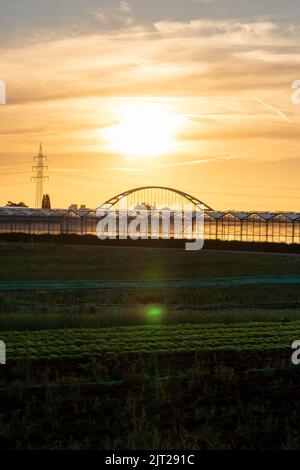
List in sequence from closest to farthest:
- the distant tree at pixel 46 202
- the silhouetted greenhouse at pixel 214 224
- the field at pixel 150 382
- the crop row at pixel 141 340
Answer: the field at pixel 150 382, the crop row at pixel 141 340, the silhouetted greenhouse at pixel 214 224, the distant tree at pixel 46 202

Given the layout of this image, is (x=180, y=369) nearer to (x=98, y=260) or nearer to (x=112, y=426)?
(x=112, y=426)

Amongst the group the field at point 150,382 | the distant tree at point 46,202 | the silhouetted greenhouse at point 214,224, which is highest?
the distant tree at point 46,202

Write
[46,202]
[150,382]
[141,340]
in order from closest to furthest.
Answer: [150,382]
[141,340]
[46,202]

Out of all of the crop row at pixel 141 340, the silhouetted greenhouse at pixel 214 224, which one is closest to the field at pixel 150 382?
the crop row at pixel 141 340

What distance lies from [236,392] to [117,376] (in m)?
2.63

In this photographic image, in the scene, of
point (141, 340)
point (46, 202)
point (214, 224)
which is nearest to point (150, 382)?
point (141, 340)

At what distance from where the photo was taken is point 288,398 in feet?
51.1

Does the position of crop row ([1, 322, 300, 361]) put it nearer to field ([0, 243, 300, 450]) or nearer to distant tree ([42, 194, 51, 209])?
field ([0, 243, 300, 450])

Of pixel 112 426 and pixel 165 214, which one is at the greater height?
pixel 165 214

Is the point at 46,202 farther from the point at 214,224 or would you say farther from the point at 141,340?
the point at 141,340

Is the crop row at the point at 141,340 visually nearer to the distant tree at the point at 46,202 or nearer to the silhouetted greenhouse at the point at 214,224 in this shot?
the silhouetted greenhouse at the point at 214,224

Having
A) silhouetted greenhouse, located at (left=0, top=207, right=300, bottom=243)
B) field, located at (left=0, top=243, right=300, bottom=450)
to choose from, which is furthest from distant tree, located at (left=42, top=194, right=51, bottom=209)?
field, located at (left=0, top=243, right=300, bottom=450)

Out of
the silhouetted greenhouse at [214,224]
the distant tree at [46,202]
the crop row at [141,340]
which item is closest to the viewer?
the crop row at [141,340]

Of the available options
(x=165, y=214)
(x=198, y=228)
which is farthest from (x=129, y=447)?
(x=165, y=214)
